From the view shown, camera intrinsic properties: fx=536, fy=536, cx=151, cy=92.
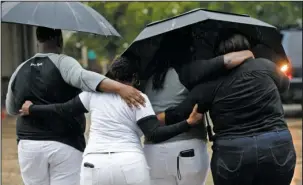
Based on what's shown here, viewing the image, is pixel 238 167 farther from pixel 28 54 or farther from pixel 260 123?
pixel 28 54

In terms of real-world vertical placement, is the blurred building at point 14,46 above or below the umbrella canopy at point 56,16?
below

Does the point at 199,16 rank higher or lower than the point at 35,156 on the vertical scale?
higher

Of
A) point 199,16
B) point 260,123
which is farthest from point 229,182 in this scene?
point 199,16

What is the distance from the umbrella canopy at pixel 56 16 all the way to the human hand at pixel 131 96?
71 centimetres

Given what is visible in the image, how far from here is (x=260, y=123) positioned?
3262mm

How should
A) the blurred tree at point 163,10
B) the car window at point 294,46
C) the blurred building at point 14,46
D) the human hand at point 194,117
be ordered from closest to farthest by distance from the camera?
the human hand at point 194,117 → the car window at point 294,46 → the blurred tree at point 163,10 → the blurred building at point 14,46

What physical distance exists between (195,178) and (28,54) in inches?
614

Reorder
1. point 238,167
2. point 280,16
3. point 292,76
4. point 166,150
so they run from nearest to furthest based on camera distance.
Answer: point 238,167 → point 166,150 → point 292,76 → point 280,16

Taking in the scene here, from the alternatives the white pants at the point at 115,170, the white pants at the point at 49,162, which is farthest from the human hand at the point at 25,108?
the white pants at the point at 115,170

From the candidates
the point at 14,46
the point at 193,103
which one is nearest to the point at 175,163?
the point at 193,103

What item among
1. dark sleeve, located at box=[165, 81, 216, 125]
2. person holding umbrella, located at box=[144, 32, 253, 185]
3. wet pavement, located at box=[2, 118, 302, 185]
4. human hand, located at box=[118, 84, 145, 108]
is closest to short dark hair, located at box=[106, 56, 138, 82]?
human hand, located at box=[118, 84, 145, 108]

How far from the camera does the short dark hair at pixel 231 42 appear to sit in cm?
333

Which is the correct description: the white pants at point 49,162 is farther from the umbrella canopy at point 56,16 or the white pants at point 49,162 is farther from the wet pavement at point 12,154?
the wet pavement at point 12,154

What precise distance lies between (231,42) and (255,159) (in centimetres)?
74
